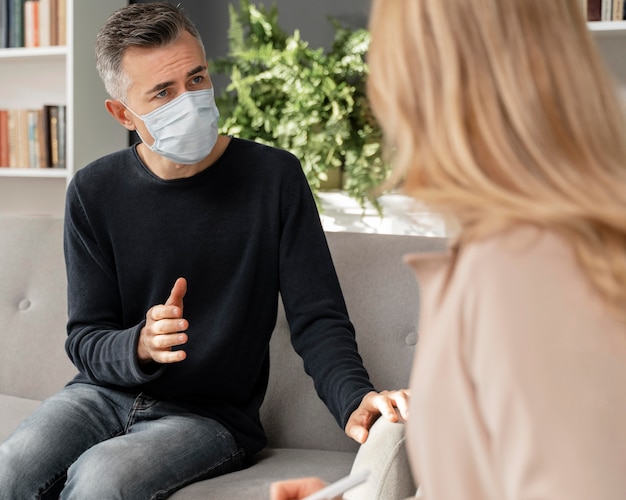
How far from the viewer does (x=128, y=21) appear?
1.80 meters

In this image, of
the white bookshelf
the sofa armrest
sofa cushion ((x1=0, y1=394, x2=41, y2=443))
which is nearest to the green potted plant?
the white bookshelf

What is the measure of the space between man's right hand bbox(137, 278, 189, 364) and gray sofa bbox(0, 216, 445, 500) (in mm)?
245

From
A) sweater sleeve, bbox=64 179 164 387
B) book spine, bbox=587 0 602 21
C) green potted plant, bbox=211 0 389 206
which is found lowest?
sweater sleeve, bbox=64 179 164 387

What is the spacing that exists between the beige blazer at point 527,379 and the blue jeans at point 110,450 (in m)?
0.96

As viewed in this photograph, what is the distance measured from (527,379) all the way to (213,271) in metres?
1.22

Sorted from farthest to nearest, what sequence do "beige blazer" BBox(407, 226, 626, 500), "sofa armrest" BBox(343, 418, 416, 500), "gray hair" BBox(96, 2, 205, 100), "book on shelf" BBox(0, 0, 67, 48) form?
"book on shelf" BBox(0, 0, 67, 48) < "gray hair" BBox(96, 2, 205, 100) < "sofa armrest" BBox(343, 418, 416, 500) < "beige blazer" BBox(407, 226, 626, 500)

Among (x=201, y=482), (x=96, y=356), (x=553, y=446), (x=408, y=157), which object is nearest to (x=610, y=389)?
(x=553, y=446)

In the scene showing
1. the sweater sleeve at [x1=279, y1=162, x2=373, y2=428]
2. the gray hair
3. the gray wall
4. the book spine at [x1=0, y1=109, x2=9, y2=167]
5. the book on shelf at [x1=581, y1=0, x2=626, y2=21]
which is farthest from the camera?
the book spine at [x1=0, y1=109, x2=9, y2=167]

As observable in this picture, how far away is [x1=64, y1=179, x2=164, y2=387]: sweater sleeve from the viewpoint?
5.68ft

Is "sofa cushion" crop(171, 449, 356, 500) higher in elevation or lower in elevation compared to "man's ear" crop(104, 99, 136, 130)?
lower

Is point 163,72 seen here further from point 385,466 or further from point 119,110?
point 385,466

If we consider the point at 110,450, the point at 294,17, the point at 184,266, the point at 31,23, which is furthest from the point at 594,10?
the point at 31,23

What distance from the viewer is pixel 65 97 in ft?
11.5

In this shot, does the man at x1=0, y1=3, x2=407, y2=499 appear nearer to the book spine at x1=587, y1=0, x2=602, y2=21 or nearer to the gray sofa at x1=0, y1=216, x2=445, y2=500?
the gray sofa at x1=0, y1=216, x2=445, y2=500
